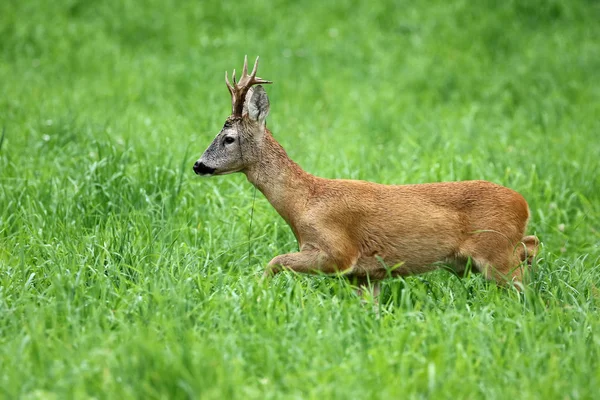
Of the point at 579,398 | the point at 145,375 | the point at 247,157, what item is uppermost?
the point at 247,157

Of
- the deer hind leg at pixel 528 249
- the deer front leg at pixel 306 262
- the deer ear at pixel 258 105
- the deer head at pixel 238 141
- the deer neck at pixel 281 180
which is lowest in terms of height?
the deer hind leg at pixel 528 249

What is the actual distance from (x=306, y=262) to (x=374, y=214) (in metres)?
0.52

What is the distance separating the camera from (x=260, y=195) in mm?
6375

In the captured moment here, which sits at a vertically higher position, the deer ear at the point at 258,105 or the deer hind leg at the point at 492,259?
the deer ear at the point at 258,105

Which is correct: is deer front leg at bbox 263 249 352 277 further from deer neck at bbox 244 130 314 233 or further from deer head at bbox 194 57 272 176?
deer head at bbox 194 57 272 176

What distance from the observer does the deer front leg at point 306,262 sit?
4672 millimetres

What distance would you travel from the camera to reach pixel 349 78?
10.4m

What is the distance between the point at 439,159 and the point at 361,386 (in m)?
3.92

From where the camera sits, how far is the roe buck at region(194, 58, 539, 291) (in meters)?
4.82

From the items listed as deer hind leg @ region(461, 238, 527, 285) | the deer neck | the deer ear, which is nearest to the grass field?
deer hind leg @ region(461, 238, 527, 285)

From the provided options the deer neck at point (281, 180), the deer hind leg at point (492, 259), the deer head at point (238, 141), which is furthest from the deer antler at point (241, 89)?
the deer hind leg at point (492, 259)

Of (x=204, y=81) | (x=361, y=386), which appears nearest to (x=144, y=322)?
(x=361, y=386)

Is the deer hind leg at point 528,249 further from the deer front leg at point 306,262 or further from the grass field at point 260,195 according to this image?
the deer front leg at point 306,262

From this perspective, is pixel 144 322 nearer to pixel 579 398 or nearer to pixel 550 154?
pixel 579 398
